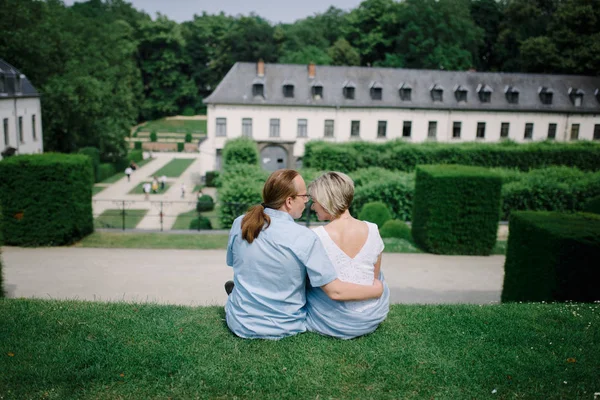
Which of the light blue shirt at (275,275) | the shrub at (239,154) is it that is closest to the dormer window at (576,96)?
the shrub at (239,154)

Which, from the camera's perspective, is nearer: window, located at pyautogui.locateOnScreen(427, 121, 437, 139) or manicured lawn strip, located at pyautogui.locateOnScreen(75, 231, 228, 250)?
manicured lawn strip, located at pyautogui.locateOnScreen(75, 231, 228, 250)

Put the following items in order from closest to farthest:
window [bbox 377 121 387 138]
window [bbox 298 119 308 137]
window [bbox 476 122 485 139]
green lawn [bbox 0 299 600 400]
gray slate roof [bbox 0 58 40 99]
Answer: green lawn [bbox 0 299 600 400]
gray slate roof [bbox 0 58 40 99]
window [bbox 298 119 308 137]
window [bbox 377 121 387 138]
window [bbox 476 122 485 139]

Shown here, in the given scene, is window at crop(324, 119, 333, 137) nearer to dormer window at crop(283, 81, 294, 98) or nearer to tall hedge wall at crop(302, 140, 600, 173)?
dormer window at crop(283, 81, 294, 98)

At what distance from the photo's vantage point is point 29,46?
33281 millimetres

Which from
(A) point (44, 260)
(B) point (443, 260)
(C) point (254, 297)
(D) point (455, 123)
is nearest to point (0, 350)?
(C) point (254, 297)

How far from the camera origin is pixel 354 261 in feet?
16.5

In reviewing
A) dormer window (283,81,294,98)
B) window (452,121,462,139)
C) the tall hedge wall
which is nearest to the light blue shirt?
the tall hedge wall

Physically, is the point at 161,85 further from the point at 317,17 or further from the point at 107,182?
the point at 107,182

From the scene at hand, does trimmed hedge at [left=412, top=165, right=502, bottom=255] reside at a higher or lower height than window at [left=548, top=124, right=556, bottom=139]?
lower

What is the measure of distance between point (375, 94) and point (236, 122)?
10.6 m

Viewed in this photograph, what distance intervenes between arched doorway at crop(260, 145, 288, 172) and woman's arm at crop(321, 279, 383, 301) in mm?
34965

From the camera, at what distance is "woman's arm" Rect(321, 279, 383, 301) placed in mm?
4824

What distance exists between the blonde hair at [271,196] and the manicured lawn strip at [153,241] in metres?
12.8

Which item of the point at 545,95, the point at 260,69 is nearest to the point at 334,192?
the point at 260,69
